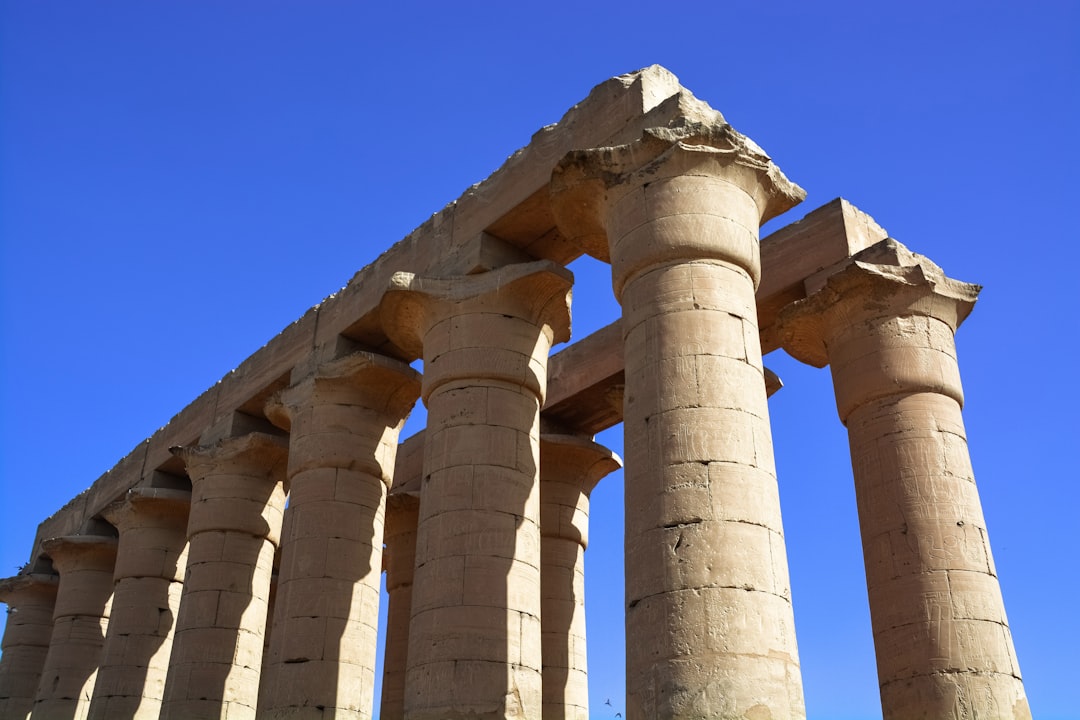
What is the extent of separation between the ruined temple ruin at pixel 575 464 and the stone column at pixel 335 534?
50mm

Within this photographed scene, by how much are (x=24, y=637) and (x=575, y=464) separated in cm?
1725

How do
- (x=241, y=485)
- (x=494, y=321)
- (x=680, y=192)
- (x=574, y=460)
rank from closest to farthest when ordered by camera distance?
(x=680, y=192)
(x=494, y=321)
(x=241, y=485)
(x=574, y=460)

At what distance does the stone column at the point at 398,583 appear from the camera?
75.4ft

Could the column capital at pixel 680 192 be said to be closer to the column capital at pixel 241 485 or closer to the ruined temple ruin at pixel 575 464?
the ruined temple ruin at pixel 575 464

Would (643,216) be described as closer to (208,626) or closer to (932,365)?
(932,365)

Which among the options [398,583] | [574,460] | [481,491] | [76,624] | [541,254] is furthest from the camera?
[76,624]

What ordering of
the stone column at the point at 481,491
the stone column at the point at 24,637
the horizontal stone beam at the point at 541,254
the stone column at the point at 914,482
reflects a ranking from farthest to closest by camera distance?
1. the stone column at the point at 24,637
2. the horizontal stone beam at the point at 541,254
3. the stone column at the point at 914,482
4. the stone column at the point at 481,491

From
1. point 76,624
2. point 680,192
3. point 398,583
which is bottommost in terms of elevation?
point 76,624

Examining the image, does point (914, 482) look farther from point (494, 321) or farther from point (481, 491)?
point (494, 321)

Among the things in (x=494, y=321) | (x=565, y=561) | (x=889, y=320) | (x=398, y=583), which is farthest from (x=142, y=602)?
(x=889, y=320)

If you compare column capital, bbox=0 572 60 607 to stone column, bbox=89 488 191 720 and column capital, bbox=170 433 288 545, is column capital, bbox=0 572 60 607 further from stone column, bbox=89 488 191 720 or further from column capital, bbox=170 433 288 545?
column capital, bbox=170 433 288 545

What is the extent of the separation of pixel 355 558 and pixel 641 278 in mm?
7236

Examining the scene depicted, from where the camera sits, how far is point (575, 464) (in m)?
21.1

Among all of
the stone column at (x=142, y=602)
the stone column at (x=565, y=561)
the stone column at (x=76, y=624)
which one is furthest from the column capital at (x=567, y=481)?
the stone column at (x=76, y=624)
